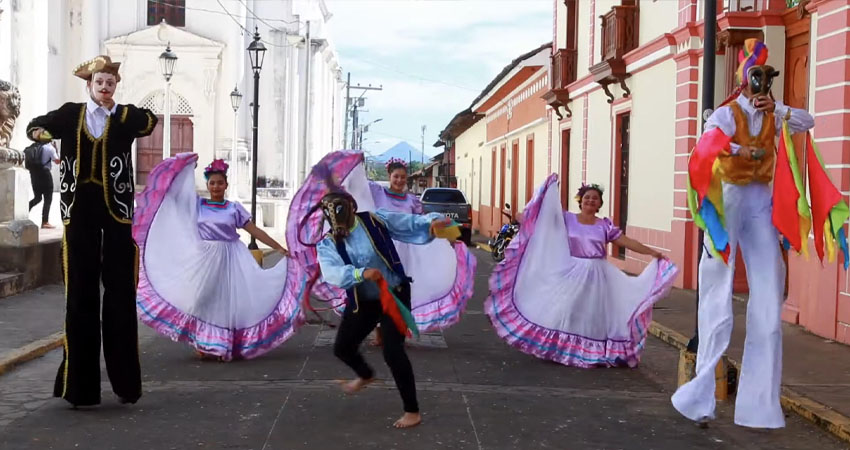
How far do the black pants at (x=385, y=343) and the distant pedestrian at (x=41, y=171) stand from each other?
41.5ft

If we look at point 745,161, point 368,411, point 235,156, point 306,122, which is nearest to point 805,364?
point 745,161

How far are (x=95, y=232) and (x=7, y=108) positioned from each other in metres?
6.32

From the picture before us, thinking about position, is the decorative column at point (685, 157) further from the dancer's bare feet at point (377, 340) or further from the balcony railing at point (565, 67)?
the balcony railing at point (565, 67)

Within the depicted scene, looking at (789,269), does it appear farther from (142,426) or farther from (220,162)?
(142,426)

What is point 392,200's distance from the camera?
30.8 feet

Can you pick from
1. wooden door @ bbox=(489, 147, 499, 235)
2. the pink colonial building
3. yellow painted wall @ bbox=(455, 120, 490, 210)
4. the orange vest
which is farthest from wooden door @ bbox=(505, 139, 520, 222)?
the orange vest

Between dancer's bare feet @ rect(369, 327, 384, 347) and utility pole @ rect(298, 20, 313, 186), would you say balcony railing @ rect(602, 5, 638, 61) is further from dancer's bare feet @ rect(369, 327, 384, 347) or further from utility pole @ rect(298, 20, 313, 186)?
utility pole @ rect(298, 20, 313, 186)

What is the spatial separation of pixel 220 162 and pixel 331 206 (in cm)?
304

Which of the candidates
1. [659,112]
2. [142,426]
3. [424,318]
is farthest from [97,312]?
[659,112]

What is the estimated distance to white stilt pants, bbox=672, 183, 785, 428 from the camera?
6004mm

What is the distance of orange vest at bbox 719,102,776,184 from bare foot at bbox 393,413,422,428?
2.27 m

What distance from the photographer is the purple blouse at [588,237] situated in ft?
28.9

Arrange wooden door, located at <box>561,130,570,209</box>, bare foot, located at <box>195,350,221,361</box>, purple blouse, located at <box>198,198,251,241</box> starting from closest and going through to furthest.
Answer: bare foot, located at <box>195,350,221,361</box>
purple blouse, located at <box>198,198,251,241</box>
wooden door, located at <box>561,130,570,209</box>

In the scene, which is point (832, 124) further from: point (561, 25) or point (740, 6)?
point (561, 25)
